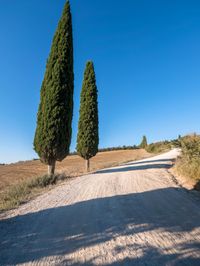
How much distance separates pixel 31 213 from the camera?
7.43 m

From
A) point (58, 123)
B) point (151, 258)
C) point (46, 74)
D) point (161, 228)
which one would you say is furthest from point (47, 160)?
point (151, 258)

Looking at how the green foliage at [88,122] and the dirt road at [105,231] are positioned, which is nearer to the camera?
the dirt road at [105,231]

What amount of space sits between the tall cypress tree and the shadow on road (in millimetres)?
9009

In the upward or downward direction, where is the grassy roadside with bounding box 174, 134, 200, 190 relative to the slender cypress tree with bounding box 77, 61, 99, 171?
downward

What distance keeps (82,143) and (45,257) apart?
20.5 metres

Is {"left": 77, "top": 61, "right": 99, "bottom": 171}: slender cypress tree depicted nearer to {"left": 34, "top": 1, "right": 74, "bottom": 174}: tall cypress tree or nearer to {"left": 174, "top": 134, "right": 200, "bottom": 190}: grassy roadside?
{"left": 34, "top": 1, "right": 74, "bottom": 174}: tall cypress tree

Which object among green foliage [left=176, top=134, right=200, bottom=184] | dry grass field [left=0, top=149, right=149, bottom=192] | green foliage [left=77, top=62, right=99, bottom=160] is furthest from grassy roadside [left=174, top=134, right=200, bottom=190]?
green foliage [left=77, top=62, right=99, bottom=160]

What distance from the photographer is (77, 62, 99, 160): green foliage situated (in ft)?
80.8

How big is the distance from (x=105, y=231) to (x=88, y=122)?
64.5 feet

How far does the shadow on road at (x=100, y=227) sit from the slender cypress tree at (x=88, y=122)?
1581 cm

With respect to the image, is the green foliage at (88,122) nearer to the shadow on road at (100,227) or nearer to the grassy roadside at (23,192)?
the grassy roadside at (23,192)

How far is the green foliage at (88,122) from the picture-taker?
24.6m

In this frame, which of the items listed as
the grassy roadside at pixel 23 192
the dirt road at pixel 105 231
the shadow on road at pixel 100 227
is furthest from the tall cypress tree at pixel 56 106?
the shadow on road at pixel 100 227

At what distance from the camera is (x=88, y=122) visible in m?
25.0
